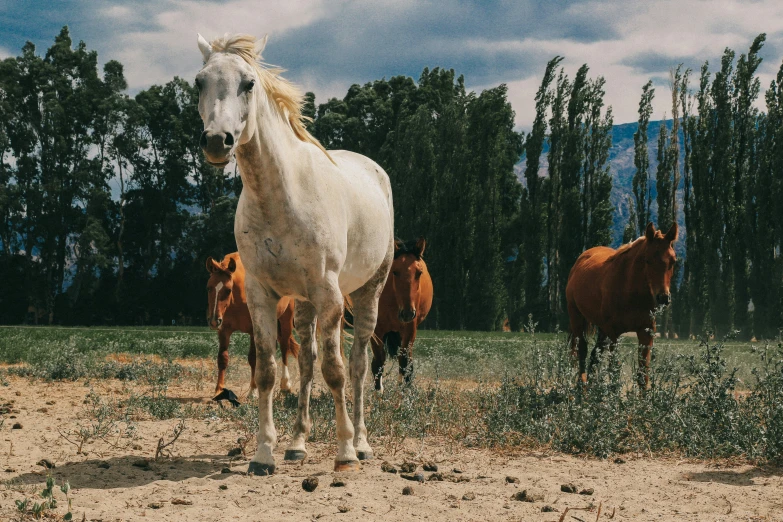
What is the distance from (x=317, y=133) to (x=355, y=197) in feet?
132

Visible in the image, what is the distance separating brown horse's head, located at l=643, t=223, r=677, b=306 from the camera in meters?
7.52

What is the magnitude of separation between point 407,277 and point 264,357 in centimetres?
416

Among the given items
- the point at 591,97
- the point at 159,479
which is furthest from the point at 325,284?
the point at 591,97

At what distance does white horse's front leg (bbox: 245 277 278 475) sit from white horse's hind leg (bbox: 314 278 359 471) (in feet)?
1.20

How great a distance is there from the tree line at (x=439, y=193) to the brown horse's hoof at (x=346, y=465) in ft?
99.3

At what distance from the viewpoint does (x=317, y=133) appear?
147ft

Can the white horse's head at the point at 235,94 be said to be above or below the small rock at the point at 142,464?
above

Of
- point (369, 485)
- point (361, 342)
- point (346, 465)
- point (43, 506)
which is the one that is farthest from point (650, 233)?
point (43, 506)

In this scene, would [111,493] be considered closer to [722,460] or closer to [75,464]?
[75,464]

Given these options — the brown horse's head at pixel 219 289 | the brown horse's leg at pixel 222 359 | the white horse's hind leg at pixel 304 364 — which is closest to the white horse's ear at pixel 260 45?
the white horse's hind leg at pixel 304 364

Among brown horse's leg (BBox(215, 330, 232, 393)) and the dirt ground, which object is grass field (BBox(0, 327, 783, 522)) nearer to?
the dirt ground

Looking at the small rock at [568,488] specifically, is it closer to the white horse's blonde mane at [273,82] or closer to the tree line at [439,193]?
the white horse's blonde mane at [273,82]

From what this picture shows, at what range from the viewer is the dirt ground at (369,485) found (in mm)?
3955

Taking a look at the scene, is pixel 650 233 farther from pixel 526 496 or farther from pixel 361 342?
pixel 526 496
